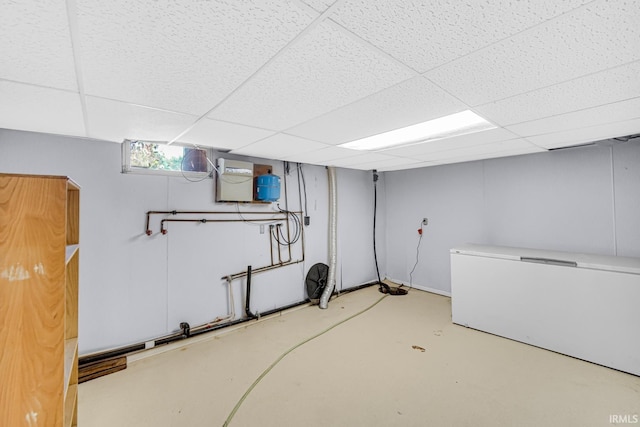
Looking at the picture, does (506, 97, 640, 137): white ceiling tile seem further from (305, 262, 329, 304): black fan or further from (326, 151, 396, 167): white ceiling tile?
(305, 262, 329, 304): black fan

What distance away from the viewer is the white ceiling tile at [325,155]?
2947 mm

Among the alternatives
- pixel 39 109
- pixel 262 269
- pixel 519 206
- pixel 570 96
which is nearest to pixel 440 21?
pixel 570 96

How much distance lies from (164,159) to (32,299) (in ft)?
7.07

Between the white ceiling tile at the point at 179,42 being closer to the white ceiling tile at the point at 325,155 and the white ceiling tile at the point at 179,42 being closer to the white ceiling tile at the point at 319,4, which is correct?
the white ceiling tile at the point at 319,4

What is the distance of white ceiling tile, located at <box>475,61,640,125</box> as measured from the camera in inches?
50.5

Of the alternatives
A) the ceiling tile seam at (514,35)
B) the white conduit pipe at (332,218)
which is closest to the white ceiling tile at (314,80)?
the ceiling tile seam at (514,35)

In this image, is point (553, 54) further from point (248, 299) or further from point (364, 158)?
point (248, 299)

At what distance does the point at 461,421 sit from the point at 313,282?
246cm

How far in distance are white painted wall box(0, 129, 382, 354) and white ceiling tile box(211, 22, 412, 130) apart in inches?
56.4

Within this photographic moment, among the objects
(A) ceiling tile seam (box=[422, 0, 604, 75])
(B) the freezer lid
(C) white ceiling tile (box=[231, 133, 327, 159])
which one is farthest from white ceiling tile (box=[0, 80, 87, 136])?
(B) the freezer lid

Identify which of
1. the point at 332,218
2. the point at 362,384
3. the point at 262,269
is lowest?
the point at 362,384

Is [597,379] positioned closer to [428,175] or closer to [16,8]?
[428,175]

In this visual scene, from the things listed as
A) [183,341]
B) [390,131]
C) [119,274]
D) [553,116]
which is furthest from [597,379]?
[119,274]

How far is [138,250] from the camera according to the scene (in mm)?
2619
